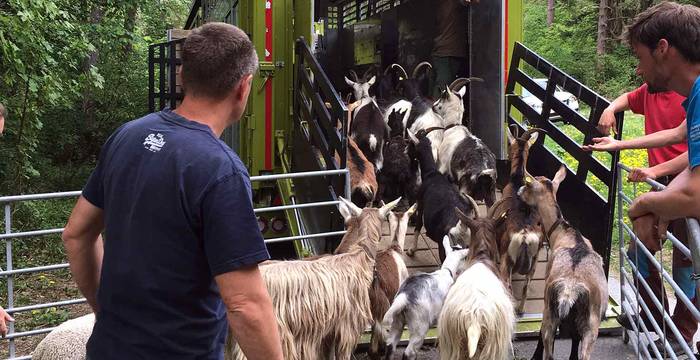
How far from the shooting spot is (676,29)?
2.89m

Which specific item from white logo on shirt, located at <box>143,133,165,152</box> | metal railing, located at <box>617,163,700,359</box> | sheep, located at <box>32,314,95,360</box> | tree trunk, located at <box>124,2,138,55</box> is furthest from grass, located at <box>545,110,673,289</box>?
tree trunk, located at <box>124,2,138,55</box>

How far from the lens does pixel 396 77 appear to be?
10039 millimetres

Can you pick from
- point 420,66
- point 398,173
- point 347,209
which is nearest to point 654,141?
point 347,209

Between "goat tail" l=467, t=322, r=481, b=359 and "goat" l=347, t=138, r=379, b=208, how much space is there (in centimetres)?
249

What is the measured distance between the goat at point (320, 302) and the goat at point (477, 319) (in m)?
0.58

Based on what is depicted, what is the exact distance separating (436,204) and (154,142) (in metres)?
4.32

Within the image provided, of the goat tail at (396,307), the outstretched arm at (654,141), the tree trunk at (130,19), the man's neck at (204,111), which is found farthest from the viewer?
the tree trunk at (130,19)

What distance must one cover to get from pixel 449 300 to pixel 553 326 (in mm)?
710

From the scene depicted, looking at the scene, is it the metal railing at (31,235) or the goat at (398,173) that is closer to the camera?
the metal railing at (31,235)

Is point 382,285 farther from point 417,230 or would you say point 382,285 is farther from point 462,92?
point 462,92

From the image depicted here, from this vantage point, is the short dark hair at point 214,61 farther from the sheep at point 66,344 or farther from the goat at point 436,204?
the goat at point 436,204

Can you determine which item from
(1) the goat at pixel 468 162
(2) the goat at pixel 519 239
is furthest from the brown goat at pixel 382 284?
(1) the goat at pixel 468 162

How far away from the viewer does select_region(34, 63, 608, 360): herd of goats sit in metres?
4.46

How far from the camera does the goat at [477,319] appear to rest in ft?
14.4
